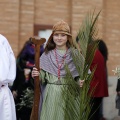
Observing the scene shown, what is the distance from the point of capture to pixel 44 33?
31.2 feet

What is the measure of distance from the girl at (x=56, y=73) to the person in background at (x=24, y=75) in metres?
1.92

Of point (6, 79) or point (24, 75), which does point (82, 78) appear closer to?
point (6, 79)

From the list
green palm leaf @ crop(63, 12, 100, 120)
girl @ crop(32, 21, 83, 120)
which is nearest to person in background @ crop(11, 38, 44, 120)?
girl @ crop(32, 21, 83, 120)

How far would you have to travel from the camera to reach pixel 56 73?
18.5 ft

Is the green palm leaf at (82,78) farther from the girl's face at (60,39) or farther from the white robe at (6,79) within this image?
the white robe at (6,79)

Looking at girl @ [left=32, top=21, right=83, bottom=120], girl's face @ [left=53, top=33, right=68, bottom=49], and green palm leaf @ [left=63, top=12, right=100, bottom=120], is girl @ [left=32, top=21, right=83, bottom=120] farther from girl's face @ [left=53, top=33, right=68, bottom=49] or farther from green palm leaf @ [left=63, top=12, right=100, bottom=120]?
green palm leaf @ [left=63, top=12, right=100, bottom=120]

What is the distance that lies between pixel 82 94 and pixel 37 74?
0.57 m

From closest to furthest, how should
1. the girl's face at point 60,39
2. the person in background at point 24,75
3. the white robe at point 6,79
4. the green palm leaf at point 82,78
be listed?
the green palm leaf at point 82,78 < the white robe at point 6,79 < the girl's face at point 60,39 < the person in background at point 24,75

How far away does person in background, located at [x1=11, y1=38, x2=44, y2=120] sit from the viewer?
7668 millimetres

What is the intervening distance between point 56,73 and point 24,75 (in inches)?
85.6

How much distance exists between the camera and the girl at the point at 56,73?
18.4 feet

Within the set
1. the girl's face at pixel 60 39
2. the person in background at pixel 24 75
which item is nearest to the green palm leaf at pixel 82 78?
the girl's face at pixel 60 39

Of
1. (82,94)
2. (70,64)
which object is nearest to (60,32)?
(70,64)

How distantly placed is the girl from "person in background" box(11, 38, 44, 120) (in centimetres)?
192
